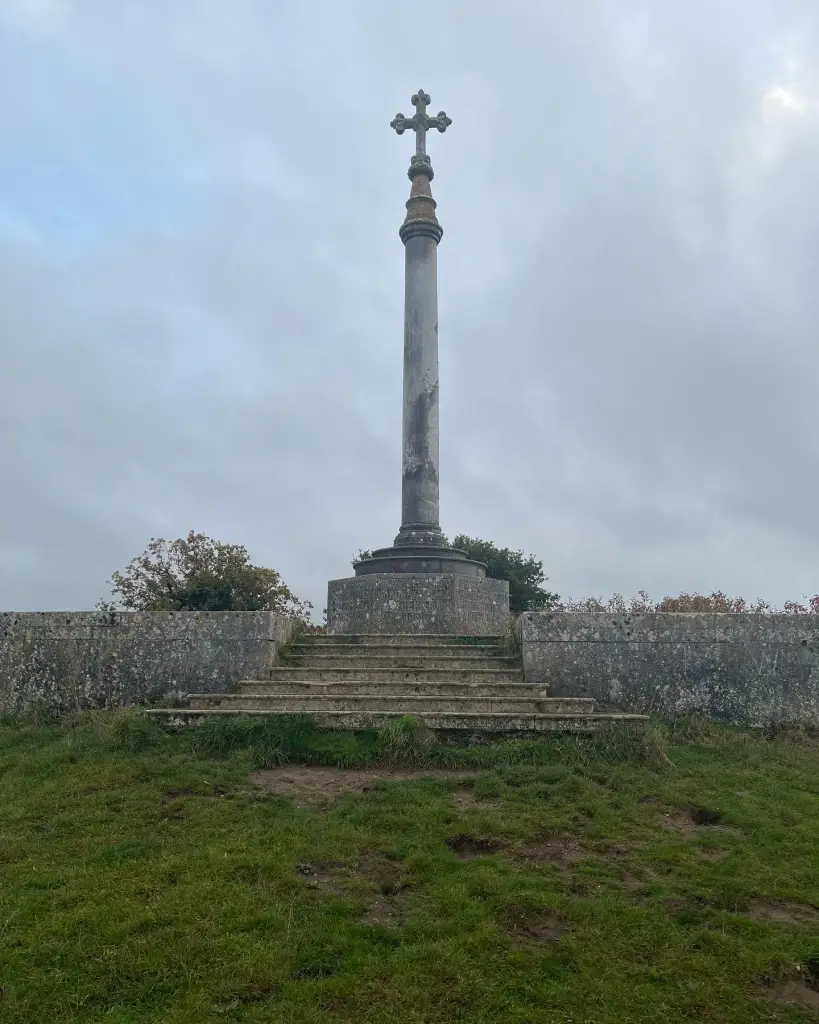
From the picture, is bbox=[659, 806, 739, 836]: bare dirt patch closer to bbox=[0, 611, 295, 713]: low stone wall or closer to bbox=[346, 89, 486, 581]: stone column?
bbox=[0, 611, 295, 713]: low stone wall

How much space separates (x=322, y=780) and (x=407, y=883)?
1967 millimetres

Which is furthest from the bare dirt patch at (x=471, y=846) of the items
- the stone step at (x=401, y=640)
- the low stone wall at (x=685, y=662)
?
the stone step at (x=401, y=640)

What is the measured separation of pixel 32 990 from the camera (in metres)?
3.31

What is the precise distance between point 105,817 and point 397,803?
79.9 inches

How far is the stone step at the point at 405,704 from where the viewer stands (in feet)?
24.3

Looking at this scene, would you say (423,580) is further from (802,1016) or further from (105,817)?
(802,1016)

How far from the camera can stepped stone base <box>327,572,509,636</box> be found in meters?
11.8

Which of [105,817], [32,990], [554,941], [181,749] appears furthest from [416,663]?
[32,990]

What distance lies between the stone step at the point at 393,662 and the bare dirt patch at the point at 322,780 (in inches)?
94.8

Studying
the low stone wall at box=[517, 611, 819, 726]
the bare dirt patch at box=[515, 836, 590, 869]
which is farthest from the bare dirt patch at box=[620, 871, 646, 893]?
the low stone wall at box=[517, 611, 819, 726]

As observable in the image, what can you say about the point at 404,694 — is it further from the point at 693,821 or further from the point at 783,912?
the point at 783,912

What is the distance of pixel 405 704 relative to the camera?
7484mm

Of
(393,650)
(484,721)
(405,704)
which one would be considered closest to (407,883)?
(484,721)

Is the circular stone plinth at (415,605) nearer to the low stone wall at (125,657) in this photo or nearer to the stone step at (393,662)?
the stone step at (393,662)
